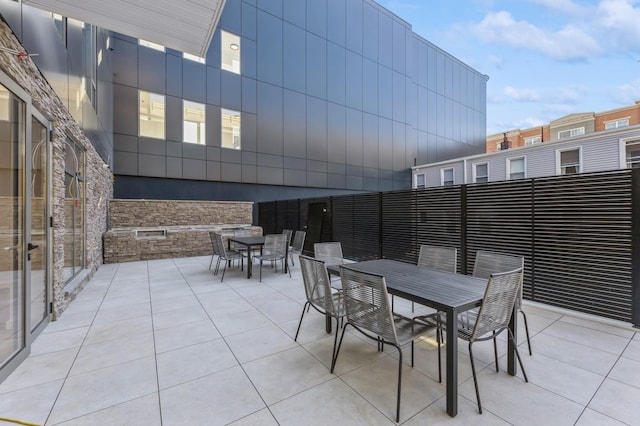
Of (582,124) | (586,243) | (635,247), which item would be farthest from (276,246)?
(582,124)

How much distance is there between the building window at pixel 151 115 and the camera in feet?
30.4

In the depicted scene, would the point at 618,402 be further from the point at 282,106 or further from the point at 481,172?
the point at 481,172

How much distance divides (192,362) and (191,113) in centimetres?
997

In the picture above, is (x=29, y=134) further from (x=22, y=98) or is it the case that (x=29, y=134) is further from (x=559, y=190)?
(x=559, y=190)

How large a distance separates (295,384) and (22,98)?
11.6 ft

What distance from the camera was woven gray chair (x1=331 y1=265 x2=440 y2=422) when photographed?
186 cm

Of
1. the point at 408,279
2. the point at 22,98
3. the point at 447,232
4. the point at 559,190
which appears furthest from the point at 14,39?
the point at 559,190

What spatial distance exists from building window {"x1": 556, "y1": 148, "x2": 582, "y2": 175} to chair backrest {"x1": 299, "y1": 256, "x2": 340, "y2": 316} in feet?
38.5

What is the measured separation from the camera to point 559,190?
11.1 ft

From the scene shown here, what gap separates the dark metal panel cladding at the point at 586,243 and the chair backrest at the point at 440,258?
1303 mm

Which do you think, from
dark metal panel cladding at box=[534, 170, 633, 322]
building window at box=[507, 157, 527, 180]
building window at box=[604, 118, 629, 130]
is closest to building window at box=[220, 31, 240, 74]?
dark metal panel cladding at box=[534, 170, 633, 322]

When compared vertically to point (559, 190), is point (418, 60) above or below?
above

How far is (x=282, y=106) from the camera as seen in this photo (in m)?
12.0

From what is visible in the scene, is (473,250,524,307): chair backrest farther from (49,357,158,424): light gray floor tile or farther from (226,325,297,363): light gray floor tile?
(49,357,158,424): light gray floor tile
